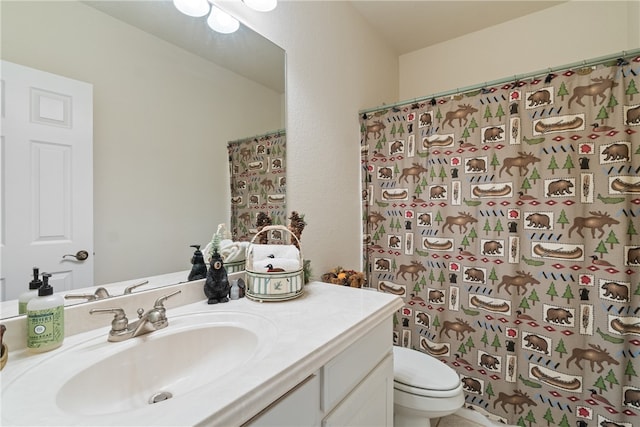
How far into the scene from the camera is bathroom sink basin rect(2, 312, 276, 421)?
545 millimetres

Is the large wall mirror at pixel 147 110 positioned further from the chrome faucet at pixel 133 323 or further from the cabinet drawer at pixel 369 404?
the cabinet drawer at pixel 369 404

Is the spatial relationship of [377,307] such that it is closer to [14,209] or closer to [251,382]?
[251,382]

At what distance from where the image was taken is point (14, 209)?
25.9 inches

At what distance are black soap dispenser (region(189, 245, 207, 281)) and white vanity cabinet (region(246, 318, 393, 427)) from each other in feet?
1.87

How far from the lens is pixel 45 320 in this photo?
2.13ft

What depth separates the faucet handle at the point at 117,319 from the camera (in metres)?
0.73

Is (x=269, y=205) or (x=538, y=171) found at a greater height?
(x=538, y=171)

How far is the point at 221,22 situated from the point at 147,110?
50 cm

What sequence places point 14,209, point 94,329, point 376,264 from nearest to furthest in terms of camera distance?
point 14,209
point 94,329
point 376,264

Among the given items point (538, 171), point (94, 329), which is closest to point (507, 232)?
point (538, 171)

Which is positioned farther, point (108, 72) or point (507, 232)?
point (507, 232)

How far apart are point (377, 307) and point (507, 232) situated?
995 millimetres

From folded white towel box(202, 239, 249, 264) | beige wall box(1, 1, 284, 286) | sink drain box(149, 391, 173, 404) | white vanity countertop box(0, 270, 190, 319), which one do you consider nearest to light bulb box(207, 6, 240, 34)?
beige wall box(1, 1, 284, 286)

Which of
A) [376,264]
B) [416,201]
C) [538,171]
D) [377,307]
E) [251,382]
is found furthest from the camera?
[376,264]
